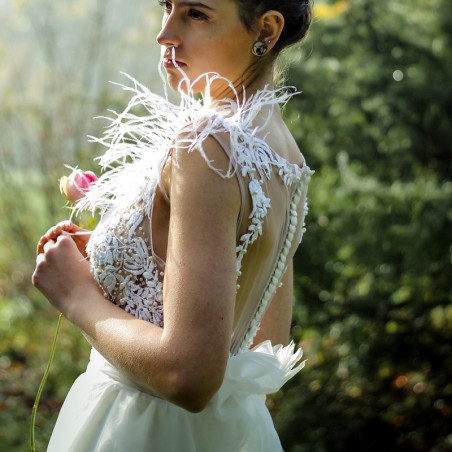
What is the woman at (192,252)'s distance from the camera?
1.59 metres

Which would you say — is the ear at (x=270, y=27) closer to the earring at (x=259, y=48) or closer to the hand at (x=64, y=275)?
the earring at (x=259, y=48)

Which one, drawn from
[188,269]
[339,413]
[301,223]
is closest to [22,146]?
[339,413]

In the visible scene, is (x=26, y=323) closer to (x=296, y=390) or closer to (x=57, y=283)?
(x=296, y=390)

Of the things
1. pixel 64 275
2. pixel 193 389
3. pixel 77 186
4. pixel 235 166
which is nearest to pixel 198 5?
pixel 235 166

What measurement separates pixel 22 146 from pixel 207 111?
183 inches

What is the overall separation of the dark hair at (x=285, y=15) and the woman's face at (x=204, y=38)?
0.02 meters

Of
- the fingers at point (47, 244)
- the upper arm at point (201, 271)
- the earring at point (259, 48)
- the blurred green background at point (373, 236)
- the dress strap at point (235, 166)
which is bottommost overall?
the blurred green background at point (373, 236)

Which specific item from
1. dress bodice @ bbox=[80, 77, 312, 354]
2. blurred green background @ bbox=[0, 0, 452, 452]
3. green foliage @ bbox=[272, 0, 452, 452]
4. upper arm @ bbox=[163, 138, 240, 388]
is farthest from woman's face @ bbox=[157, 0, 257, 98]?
green foliage @ bbox=[272, 0, 452, 452]

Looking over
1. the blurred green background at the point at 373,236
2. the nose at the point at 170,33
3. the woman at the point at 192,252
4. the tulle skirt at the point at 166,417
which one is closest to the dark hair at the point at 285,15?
the woman at the point at 192,252

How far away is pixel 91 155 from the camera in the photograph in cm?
553

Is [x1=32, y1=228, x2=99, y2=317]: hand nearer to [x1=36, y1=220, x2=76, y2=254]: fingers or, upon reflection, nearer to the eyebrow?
[x1=36, y1=220, x2=76, y2=254]: fingers

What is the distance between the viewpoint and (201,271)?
1570 mm

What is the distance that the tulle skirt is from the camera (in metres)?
1.85

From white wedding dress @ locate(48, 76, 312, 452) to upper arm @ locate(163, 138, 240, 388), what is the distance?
2.3 inches
